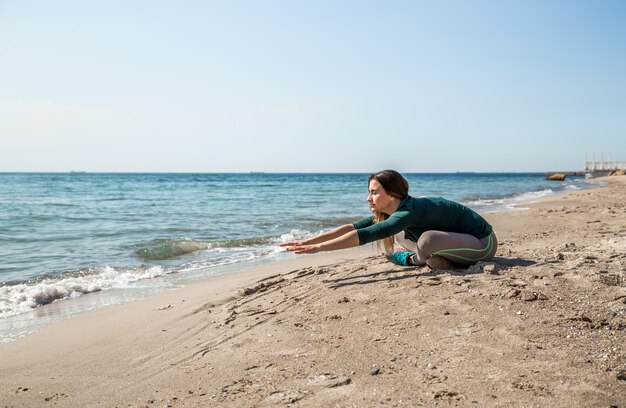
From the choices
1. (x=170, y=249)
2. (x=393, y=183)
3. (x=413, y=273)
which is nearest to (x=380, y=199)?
(x=393, y=183)

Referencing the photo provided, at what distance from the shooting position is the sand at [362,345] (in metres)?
2.59

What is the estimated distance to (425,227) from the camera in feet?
15.5

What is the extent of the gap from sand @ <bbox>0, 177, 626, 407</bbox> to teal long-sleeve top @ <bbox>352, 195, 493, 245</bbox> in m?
0.42

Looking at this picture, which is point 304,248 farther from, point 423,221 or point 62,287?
point 62,287

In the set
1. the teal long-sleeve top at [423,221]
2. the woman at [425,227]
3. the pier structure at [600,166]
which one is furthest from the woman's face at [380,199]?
the pier structure at [600,166]

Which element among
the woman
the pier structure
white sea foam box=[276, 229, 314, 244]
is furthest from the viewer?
the pier structure

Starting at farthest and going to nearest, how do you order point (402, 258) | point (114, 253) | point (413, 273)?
point (114, 253) < point (402, 258) < point (413, 273)

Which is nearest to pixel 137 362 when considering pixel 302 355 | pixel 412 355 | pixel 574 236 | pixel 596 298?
pixel 302 355

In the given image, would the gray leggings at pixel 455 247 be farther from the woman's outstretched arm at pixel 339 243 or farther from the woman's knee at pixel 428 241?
the woman's outstretched arm at pixel 339 243

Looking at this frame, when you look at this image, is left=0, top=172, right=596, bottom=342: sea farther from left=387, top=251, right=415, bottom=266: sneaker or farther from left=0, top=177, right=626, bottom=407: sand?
left=387, top=251, right=415, bottom=266: sneaker

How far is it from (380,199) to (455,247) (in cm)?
88

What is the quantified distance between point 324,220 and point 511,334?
460 inches

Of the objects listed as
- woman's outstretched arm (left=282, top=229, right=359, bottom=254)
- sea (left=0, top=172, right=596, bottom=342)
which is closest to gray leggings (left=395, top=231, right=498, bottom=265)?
woman's outstretched arm (left=282, top=229, right=359, bottom=254)

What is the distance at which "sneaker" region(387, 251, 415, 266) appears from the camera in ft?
16.9
